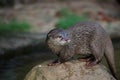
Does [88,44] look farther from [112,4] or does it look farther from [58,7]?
[112,4]

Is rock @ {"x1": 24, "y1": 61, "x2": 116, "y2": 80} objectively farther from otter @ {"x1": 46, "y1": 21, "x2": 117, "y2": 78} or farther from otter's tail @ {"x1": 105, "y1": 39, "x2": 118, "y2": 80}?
otter's tail @ {"x1": 105, "y1": 39, "x2": 118, "y2": 80}

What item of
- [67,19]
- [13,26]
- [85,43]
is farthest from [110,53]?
[67,19]

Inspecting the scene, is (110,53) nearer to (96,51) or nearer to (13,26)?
(96,51)

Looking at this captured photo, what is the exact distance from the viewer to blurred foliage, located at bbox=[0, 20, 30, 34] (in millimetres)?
13269

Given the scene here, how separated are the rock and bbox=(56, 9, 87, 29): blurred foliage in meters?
7.06

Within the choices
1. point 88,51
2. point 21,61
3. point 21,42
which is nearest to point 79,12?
point 21,42

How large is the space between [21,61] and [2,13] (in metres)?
5.41

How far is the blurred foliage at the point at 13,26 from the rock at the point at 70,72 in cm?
682

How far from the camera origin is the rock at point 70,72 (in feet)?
20.5

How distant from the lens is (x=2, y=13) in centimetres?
1540

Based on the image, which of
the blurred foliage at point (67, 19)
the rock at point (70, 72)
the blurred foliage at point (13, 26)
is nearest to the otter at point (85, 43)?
the rock at point (70, 72)

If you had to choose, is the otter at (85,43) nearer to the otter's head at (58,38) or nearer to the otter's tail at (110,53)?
the otter's tail at (110,53)

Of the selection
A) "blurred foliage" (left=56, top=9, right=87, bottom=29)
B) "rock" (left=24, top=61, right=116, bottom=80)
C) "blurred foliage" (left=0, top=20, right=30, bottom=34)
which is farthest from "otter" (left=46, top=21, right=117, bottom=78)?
"blurred foliage" (left=56, top=9, right=87, bottom=29)

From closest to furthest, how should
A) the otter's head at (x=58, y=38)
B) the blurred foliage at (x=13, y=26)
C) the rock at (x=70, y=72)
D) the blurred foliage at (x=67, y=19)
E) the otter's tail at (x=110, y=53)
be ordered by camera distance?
the otter's head at (x=58, y=38)
the rock at (x=70, y=72)
the otter's tail at (x=110, y=53)
the blurred foliage at (x=13, y=26)
the blurred foliage at (x=67, y=19)
